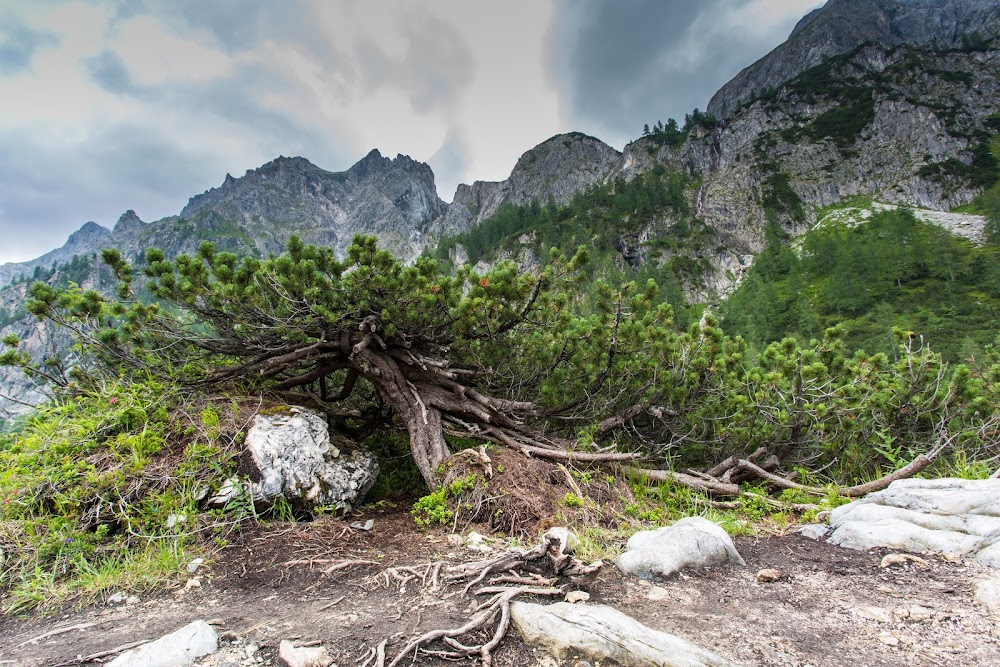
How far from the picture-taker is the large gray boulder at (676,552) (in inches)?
132

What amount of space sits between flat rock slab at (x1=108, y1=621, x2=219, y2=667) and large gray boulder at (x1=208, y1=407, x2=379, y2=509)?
263 cm

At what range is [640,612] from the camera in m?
2.72

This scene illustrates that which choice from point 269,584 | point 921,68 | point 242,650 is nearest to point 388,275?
point 269,584

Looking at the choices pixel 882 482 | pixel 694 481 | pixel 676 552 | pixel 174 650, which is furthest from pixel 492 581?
pixel 882 482

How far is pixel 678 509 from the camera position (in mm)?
5848

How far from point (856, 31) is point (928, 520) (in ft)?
784

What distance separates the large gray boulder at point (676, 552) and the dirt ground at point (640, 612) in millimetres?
121

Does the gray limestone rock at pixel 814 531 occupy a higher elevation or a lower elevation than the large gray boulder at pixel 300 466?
lower

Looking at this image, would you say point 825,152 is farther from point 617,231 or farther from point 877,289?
point 877,289

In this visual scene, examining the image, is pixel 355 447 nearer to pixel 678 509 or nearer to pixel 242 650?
pixel 242 650

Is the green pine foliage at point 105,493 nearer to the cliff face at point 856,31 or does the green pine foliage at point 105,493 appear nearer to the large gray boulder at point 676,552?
the large gray boulder at point 676,552

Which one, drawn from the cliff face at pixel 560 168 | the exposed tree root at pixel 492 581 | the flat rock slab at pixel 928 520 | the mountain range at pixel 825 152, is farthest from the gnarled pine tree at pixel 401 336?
the cliff face at pixel 560 168

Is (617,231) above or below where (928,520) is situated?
above

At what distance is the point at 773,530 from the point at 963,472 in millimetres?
3089
